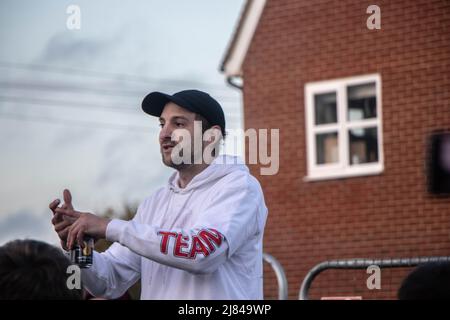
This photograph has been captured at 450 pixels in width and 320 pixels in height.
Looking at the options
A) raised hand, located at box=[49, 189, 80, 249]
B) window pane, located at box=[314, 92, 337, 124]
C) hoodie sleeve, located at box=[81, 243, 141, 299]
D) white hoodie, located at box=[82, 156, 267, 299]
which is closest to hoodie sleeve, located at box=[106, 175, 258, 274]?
white hoodie, located at box=[82, 156, 267, 299]

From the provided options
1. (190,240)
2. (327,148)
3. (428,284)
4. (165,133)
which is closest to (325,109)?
(327,148)

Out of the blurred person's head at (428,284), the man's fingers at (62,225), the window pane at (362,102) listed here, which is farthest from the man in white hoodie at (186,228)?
the window pane at (362,102)

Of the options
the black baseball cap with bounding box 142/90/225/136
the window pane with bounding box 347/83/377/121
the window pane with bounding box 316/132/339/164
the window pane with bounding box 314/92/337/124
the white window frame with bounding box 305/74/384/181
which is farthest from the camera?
the window pane with bounding box 314/92/337/124

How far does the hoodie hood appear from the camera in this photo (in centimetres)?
513

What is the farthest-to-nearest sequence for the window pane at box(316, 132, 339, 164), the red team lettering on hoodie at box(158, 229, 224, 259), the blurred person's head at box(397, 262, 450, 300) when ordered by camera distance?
the window pane at box(316, 132, 339, 164)
the red team lettering on hoodie at box(158, 229, 224, 259)
the blurred person's head at box(397, 262, 450, 300)

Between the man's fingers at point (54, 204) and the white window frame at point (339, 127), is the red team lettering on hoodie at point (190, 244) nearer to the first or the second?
the man's fingers at point (54, 204)

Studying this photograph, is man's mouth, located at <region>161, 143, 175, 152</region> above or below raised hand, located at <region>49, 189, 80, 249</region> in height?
above

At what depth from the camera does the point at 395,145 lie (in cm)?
1580

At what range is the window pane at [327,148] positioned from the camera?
53.8 ft

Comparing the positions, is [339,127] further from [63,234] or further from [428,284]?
[428,284]

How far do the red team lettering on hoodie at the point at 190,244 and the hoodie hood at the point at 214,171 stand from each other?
0.45 metres

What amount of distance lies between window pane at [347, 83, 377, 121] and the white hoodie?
36.6 feet

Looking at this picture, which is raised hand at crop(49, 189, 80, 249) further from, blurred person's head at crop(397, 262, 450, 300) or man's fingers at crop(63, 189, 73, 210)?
blurred person's head at crop(397, 262, 450, 300)

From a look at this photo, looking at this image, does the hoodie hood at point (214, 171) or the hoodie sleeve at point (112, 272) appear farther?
the hoodie sleeve at point (112, 272)
